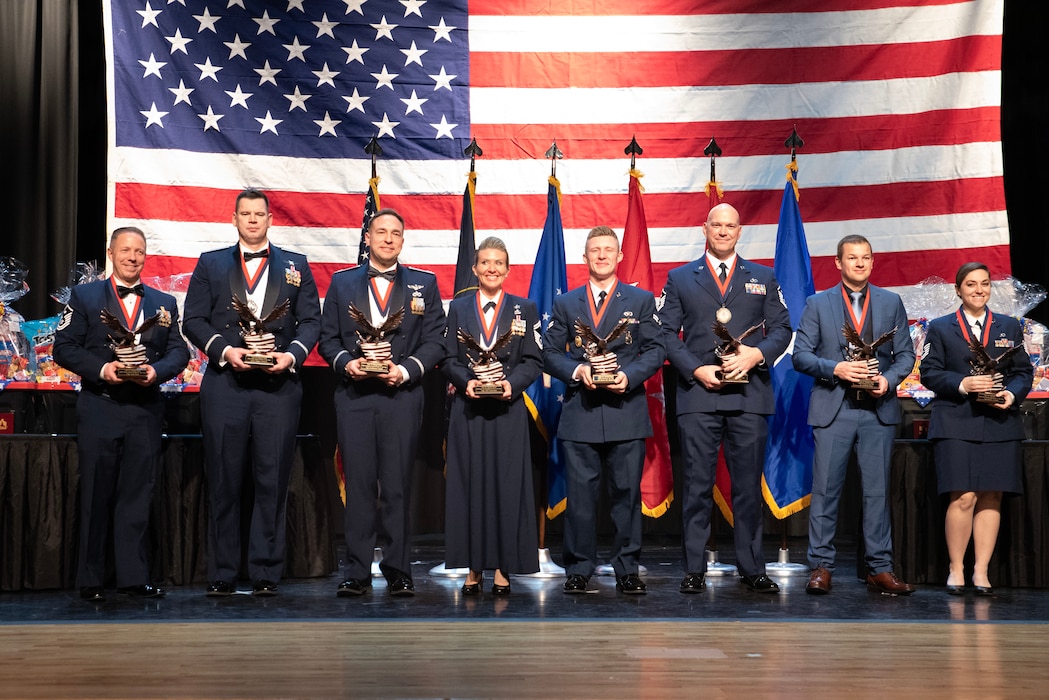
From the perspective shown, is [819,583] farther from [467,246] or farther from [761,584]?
[467,246]

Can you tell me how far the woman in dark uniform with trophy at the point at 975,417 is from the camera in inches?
222

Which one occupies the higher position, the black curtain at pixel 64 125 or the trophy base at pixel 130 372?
the black curtain at pixel 64 125

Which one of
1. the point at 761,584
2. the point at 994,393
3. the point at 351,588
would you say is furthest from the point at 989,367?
the point at 351,588

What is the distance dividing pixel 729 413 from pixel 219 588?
2.63 meters

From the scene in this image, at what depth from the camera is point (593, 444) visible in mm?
5582

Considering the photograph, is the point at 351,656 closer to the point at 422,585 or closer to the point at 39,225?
the point at 422,585

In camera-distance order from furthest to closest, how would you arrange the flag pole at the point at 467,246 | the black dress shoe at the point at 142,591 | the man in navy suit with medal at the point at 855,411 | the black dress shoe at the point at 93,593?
the flag pole at the point at 467,246 < the man in navy suit with medal at the point at 855,411 < the black dress shoe at the point at 142,591 < the black dress shoe at the point at 93,593

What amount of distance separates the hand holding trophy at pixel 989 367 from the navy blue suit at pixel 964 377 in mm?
84

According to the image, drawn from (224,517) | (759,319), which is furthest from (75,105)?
(759,319)

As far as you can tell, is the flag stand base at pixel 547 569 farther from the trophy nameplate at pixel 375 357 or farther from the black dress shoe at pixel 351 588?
the trophy nameplate at pixel 375 357

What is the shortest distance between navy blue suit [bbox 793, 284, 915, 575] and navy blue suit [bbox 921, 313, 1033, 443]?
0.21 metres

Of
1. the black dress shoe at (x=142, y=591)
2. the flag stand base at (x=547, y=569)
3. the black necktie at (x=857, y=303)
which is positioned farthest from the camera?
the flag stand base at (x=547, y=569)

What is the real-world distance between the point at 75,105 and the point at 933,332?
5707 mm

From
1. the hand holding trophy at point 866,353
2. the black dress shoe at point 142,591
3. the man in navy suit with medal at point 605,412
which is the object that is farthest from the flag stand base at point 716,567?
the black dress shoe at point 142,591
